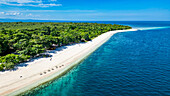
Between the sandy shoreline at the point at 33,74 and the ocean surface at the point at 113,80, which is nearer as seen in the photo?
the ocean surface at the point at 113,80

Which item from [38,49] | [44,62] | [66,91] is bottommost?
[66,91]

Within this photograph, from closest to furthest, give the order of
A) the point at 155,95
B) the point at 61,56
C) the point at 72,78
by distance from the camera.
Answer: the point at 155,95
the point at 72,78
the point at 61,56

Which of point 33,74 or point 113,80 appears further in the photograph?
point 33,74

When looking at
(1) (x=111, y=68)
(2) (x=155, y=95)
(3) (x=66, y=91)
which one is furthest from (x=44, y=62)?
(2) (x=155, y=95)

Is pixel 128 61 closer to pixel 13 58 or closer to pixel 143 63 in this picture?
pixel 143 63

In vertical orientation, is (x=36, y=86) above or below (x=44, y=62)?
below

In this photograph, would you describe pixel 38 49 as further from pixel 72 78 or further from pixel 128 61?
pixel 128 61

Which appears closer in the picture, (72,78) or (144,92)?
(144,92)

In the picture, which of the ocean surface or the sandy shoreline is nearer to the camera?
the ocean surface

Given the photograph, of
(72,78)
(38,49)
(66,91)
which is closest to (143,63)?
(72,78)

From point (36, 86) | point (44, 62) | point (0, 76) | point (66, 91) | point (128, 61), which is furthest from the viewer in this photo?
point (128, 61)
